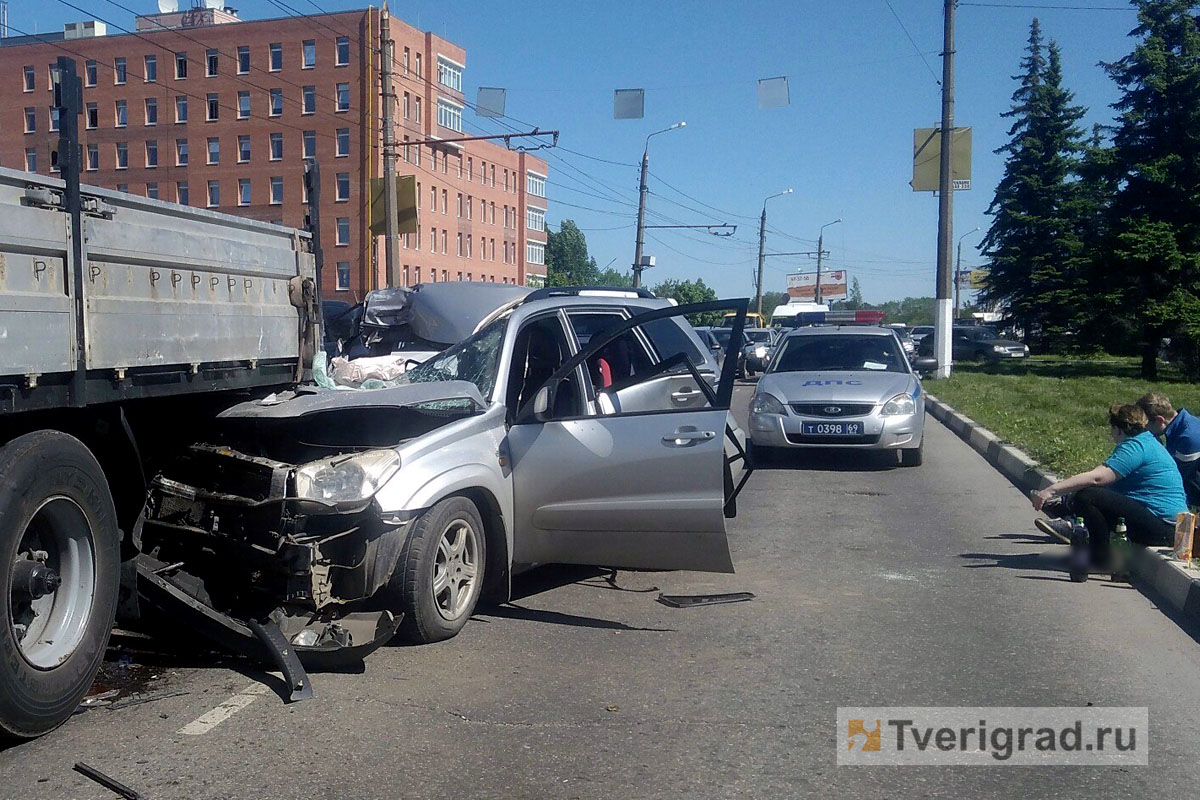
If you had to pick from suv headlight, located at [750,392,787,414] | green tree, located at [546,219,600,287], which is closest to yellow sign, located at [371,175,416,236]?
suv headlight, located at [750,392,787,414]

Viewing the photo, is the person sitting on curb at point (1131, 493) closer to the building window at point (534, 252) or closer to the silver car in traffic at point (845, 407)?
the silver car in traffic at point (845, 407)

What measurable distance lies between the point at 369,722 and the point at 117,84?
62.0 meters

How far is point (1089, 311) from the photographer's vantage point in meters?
30.0

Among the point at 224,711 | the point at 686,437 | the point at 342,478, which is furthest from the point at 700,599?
the point at 224,711

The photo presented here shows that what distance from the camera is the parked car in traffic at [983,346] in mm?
47844

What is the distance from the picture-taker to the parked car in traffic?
47844mm

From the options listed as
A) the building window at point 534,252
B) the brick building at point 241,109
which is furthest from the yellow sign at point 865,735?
the building window at point 534,252

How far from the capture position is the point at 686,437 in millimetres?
5559

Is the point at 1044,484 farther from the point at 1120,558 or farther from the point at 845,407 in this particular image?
the point at 1120,558

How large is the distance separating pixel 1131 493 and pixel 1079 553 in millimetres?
501

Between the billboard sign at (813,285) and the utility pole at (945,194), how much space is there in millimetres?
69968

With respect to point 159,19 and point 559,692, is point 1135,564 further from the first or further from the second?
point 159,19

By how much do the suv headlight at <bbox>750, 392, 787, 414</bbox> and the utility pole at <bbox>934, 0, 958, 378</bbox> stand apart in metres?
14.5

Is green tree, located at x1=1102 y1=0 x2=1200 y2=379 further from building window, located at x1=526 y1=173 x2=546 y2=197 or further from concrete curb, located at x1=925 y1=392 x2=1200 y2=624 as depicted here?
building window, located at x1=526 y1=173 x2=546 y2=197
